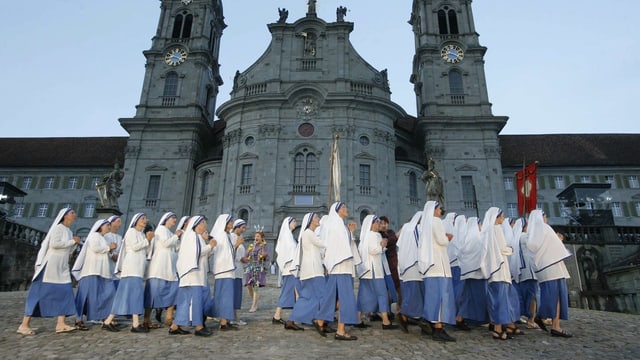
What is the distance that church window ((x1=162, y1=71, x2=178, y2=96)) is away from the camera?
106 feet

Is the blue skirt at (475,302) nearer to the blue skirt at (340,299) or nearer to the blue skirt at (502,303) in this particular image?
the blue skirt at (502,303)

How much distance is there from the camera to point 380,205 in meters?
25.8

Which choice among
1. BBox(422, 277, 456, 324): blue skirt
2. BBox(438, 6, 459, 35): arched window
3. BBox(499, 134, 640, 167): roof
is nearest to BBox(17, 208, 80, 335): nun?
BBox(422, 277, 456, 324): blue skirt

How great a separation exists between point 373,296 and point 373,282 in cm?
24

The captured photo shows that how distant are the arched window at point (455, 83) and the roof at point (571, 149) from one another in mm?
7252

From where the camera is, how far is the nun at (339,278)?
621 centimetres

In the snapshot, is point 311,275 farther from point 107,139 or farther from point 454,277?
point 107,139

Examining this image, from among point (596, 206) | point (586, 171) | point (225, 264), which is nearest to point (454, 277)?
point (225, 264)

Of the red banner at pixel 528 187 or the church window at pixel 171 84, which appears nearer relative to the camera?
the red banner at pixel 528 187

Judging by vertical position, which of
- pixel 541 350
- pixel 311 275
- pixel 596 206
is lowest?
pixel 541 350

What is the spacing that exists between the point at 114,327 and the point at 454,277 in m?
6.17

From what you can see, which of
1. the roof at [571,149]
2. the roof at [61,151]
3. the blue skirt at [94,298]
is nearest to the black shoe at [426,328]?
the blue skirt at [94,298]

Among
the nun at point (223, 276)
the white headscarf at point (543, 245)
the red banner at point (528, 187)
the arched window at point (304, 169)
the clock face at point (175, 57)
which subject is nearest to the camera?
the nun at point (223, 276)

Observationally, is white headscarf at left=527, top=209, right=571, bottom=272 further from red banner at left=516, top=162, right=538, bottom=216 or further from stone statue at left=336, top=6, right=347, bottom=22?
stone statue at left=336, top=6, right=347, bottom=22
